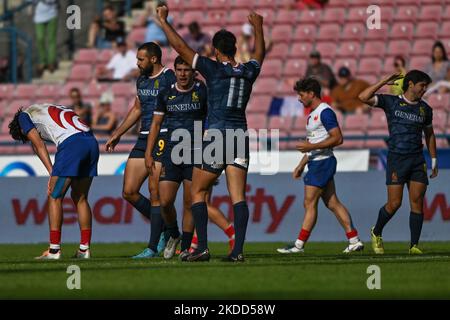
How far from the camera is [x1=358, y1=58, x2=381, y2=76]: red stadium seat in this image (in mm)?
23703

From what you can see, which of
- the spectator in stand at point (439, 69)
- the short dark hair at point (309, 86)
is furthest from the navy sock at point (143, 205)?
the spectator in stand at point (439, 69)

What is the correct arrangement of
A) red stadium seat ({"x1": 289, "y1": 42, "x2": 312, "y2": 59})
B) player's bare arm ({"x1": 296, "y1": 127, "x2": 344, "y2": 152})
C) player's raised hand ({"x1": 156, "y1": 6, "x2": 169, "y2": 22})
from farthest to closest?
1. red stadium seat ({"x1": 289, "y1": 42, "x2": 312, "y2": 59})
2. player's bare arm ({"x1": 296, "y1": 127, "x2": 344, "y2": 152})
3. player's raised hand ({"x1": 156, "y1": 6, "x2": 169, "y2": 22})

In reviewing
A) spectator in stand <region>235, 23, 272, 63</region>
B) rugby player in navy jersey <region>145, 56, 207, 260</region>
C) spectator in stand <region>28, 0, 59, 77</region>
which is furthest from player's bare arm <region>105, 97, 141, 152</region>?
spectator in stand <region>28, 0, 59, 77</region>

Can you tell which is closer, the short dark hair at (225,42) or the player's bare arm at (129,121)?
the short dark hair at (225,42)

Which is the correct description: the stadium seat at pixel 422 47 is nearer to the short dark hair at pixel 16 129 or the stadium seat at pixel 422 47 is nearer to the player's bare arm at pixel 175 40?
the short dark hair at pixel 16 129

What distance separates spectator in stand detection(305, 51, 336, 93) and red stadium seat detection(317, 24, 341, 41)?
188 cm

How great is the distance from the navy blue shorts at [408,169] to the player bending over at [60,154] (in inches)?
150

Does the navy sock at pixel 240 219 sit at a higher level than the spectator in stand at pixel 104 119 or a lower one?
lower

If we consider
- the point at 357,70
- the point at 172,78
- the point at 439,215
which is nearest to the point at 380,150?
the point at 439,215

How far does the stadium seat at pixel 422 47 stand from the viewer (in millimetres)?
23859

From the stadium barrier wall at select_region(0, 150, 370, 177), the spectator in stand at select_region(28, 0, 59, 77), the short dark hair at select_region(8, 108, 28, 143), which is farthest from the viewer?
the spectator in stand at select_region(28, 0, 59, 77)

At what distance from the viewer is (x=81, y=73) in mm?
26641

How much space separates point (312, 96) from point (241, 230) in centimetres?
355

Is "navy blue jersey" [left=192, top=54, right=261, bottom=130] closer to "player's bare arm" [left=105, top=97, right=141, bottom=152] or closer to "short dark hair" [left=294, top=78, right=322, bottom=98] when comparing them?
"player's bare arm" [left=105, top=97, right=141, bottom=152]
